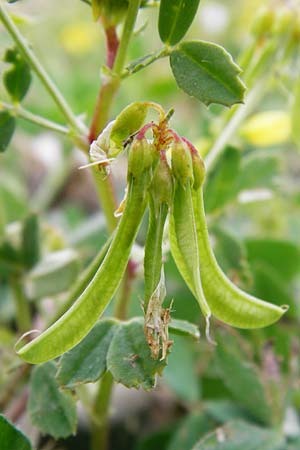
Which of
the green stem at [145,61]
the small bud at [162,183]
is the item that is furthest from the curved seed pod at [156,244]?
the green stem at [145,61]

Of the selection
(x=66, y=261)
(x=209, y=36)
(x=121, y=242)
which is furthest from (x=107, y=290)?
(x=209, y=36)

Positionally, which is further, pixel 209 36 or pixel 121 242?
pixel 209 36

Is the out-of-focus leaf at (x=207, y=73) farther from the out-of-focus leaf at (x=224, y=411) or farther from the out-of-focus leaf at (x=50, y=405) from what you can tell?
the out-of-focus leaf at (x=224, y=411)

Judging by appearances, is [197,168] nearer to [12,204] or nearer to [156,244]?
[156,244]

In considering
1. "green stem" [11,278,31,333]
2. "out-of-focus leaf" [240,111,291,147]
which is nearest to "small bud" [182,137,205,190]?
"green stem" [11,278,31,333]

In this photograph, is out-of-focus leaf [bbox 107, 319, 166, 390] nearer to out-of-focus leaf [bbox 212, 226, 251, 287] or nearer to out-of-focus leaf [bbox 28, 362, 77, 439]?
out-of-focus leaf [bbox 28, 362, 77, 439]

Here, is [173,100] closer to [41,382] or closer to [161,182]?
[41,382]

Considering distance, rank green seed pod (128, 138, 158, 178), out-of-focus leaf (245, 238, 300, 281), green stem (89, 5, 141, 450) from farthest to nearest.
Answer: out-of-focus leaf (245, 238, 300, 281) < green stem (89, 5, 141, 450) < green seed pod (128, 138, 158, 178)
